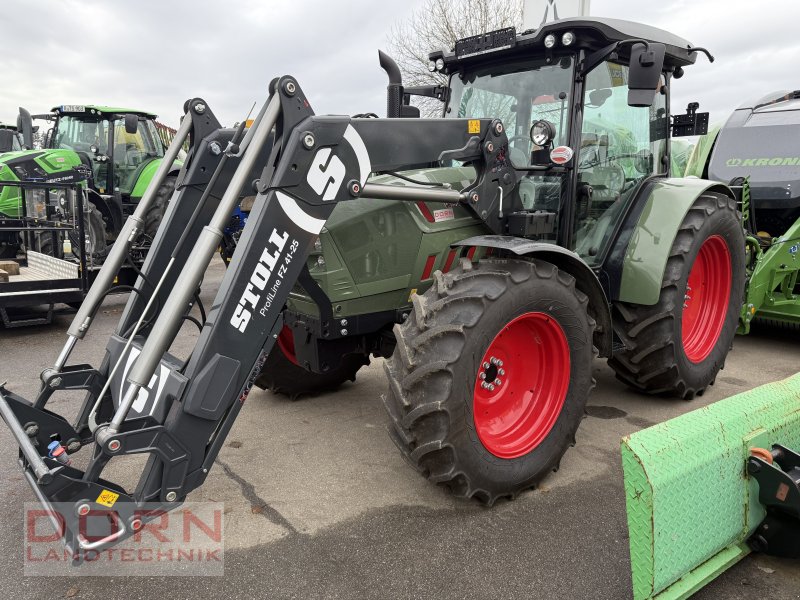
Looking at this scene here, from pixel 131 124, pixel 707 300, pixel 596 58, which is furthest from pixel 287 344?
pixel 131 124

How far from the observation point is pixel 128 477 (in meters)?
3.16

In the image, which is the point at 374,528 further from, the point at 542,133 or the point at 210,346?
the point at 542,133

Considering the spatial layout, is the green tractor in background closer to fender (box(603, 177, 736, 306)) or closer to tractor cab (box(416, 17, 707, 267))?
tractor cab (box(416, 17, 707, 267))

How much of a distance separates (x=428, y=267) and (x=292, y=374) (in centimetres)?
145

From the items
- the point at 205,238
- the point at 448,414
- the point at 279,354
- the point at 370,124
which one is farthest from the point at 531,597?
the point at 279,354

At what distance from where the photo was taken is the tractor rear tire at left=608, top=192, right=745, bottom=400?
382 centimetres

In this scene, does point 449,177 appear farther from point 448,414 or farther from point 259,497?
point 259,497

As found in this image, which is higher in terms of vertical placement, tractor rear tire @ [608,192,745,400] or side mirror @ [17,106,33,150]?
side mirror @ [17,106,33,150]

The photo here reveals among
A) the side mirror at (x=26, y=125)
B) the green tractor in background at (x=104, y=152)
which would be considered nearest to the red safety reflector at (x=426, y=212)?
the green tractor in background at (x=104, y=152)

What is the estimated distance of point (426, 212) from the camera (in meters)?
3.23

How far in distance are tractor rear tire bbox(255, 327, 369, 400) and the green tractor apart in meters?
0.02

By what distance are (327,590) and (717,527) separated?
5.06 ft

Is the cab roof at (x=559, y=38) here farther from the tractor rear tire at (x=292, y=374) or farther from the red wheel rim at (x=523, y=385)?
the tractor rear tire at (x=292, y=374)

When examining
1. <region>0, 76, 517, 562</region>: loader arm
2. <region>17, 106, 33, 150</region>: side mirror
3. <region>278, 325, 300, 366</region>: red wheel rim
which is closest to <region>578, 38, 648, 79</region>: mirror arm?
<region>0, 76, 517, 562</region>: loader arm
